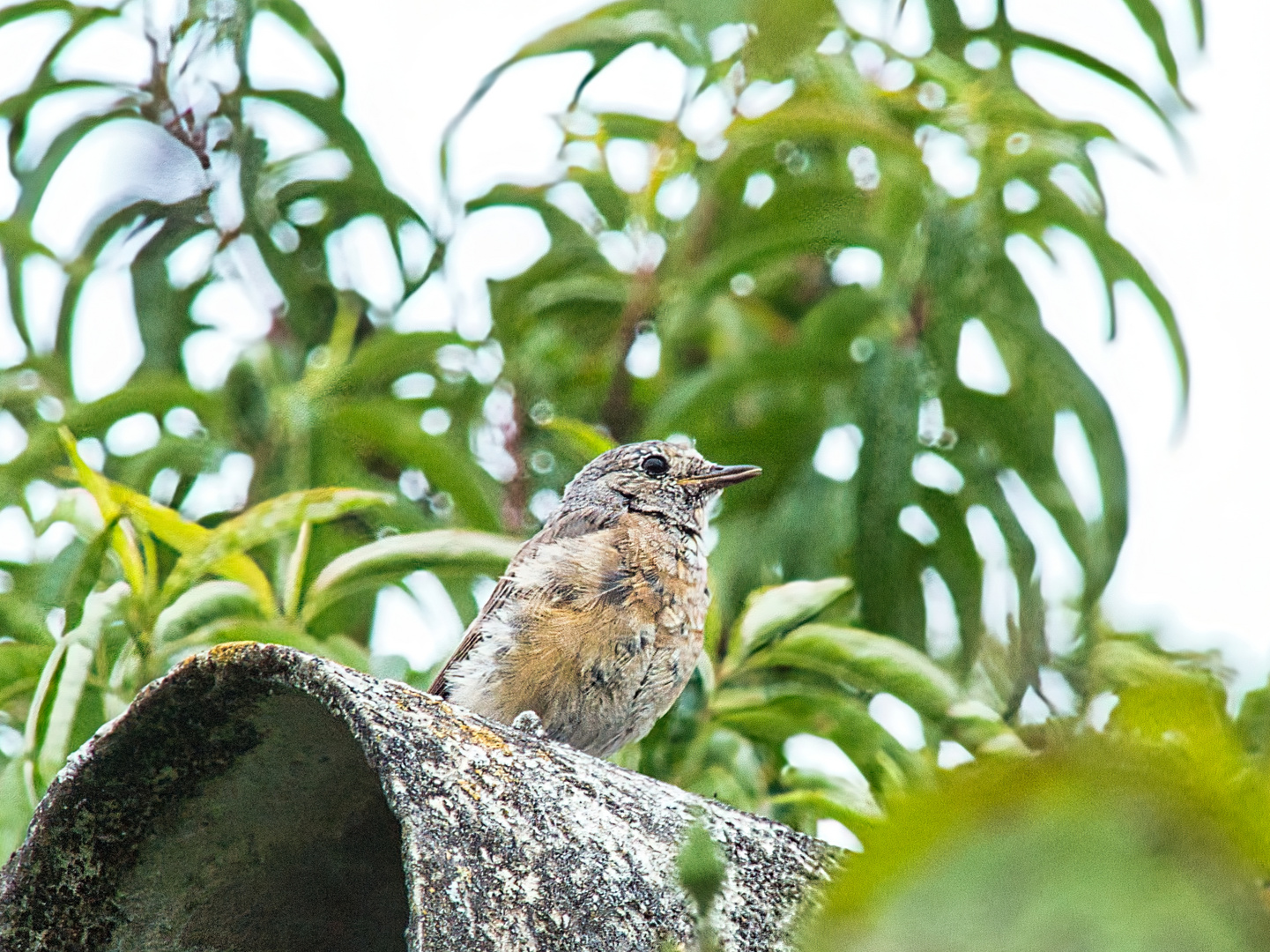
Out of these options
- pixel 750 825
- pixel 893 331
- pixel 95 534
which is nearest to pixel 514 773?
pixel 750 825

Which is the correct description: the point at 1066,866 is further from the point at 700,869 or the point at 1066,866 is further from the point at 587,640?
the point at 587,640

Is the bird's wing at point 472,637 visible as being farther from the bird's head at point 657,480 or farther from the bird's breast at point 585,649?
the bird's head at point 657,480

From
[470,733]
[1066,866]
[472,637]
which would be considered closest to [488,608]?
[472,637]

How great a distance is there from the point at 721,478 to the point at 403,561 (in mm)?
1095

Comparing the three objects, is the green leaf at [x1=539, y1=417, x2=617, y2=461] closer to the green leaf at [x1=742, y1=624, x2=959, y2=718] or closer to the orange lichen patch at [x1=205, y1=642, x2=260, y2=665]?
the green leaf at [x1=742, y1=624, x2=959, y2=718]

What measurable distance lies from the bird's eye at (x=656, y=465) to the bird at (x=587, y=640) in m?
0.41

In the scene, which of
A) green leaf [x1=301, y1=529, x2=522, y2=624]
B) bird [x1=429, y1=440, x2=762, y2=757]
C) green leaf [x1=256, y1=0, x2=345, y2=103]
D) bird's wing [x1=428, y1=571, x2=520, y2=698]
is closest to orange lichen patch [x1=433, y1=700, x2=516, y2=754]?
bird [x1=429, y1=440, x2=762, y2=757]

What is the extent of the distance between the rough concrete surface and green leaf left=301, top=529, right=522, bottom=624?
109cm

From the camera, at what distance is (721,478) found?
12.5 feet

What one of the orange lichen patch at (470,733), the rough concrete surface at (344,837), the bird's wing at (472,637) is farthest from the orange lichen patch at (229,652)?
the bird's wing at (472,637)

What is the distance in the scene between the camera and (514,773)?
5.38ft

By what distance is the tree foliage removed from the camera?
3092 mm

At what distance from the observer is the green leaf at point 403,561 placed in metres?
2.96

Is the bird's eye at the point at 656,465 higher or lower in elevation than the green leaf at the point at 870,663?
higher
